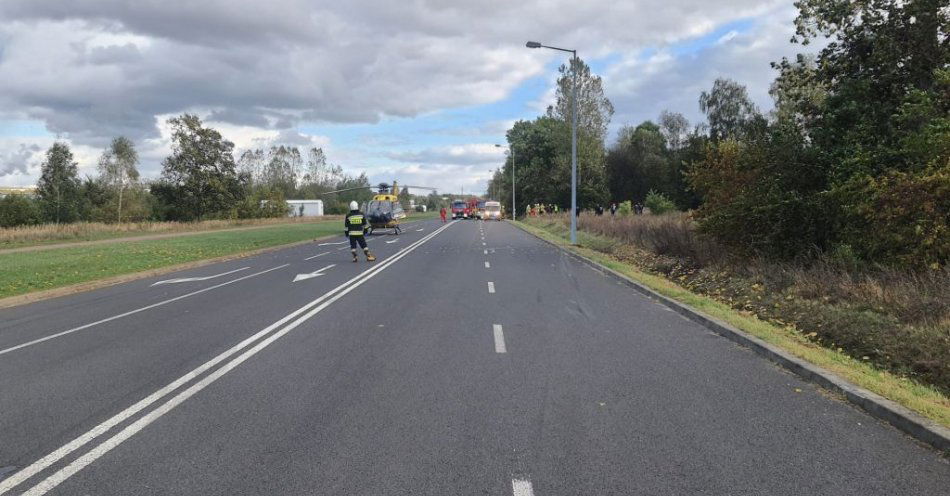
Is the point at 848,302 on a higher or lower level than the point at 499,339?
higher

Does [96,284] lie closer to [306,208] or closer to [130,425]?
[130,425]

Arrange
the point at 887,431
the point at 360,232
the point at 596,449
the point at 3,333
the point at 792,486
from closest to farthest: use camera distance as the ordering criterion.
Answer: the point at 792,486 < the point at 596,449 < the point at 887,431 < the point at 3,333 < the point at 360,232

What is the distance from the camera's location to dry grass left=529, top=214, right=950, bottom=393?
6.88 metres

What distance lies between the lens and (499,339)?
8461 mm

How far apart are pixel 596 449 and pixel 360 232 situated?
54.8 feet

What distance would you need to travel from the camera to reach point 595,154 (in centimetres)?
5444

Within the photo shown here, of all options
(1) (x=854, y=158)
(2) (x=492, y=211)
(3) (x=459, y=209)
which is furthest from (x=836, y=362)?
(3) (x=459, y=209)

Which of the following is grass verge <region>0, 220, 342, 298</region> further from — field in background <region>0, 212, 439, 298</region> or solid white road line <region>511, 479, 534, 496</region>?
solid white road line <region>511, 479, 534, 496</region>

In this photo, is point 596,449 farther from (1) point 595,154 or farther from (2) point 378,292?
(1) point 595,154

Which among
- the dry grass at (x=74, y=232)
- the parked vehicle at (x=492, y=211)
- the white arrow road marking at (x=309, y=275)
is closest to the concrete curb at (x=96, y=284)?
the white arrow road marking at (x=309, y=275)

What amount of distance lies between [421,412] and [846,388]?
3911 mm

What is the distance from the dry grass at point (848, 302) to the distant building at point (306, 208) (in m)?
81.4

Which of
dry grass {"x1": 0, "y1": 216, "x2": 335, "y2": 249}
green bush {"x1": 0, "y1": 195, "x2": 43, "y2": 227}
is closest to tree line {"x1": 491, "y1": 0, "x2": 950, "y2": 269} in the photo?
dry grass {"x1": 0, "y1": 216, "x2": 335, "y2": 249}

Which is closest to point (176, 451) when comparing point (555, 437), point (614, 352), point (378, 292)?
point (555, 437)
